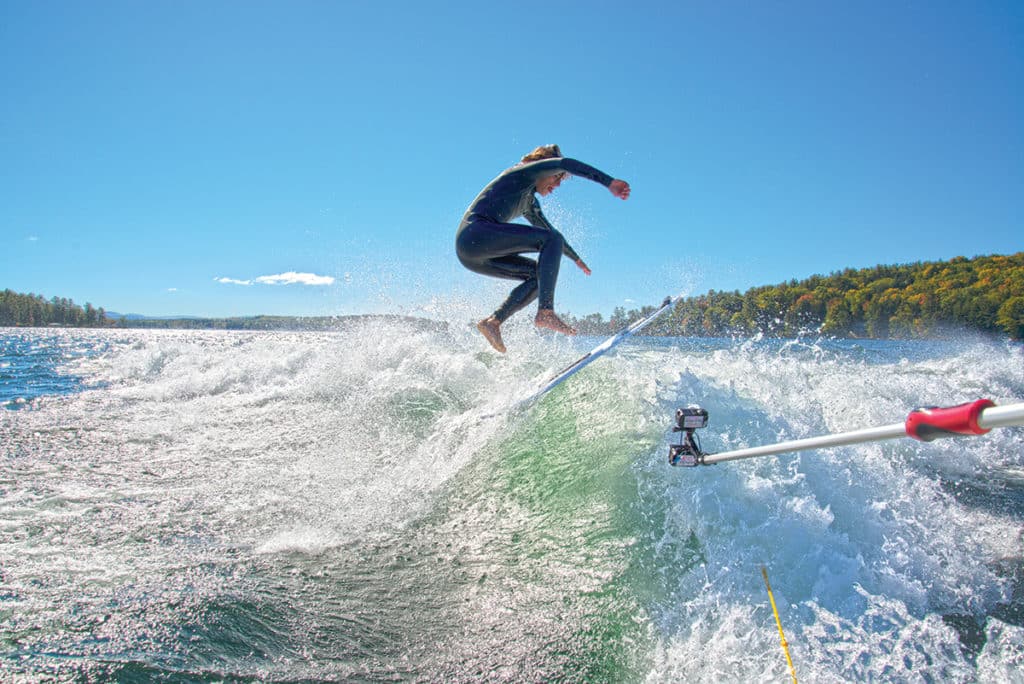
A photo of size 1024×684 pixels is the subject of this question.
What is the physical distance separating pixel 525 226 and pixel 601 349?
4.48 ft

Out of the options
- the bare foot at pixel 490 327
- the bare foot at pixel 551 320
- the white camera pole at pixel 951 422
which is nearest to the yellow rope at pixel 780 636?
Result: the white camera pole at pixel 951 422

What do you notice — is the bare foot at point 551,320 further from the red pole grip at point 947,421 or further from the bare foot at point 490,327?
the red pole grip at point 947,421

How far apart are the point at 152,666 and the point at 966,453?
753cm

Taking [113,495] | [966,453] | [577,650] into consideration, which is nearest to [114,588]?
[113,495]

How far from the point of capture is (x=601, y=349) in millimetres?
4805

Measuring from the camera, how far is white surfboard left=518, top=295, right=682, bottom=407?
465cm

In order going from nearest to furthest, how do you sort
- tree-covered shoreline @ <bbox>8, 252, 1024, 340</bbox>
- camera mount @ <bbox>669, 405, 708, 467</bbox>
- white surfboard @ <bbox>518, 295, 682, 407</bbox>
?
1. camera mount @ <bbox>669, 405, 708, 467</bbox>
2. white surfboard @ <bbox>518, 295, 682, 407</bbox>
3. tree-covered shoreline @ <bbox>8, 252, 1024, 340</bbox>

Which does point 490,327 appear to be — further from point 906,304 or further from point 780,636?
point 906,304

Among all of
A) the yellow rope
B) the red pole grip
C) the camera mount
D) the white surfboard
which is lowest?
the yellow rope

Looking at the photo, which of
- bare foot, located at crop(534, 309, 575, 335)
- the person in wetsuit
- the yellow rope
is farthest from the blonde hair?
the yellow rope

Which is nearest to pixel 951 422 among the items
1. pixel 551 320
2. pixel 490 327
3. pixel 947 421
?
pixel 947 421

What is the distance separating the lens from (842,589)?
2.79 metres

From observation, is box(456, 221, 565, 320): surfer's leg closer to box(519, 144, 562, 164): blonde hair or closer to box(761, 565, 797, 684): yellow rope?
box(519, 144, 562, 164): blonde hair

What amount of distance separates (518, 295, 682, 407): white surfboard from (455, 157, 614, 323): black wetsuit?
658mm
